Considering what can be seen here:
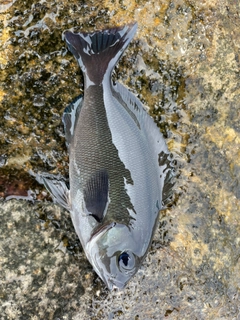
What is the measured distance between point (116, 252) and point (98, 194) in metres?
0.38

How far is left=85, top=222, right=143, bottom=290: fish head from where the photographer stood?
2414 mm

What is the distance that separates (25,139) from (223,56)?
5.35ft

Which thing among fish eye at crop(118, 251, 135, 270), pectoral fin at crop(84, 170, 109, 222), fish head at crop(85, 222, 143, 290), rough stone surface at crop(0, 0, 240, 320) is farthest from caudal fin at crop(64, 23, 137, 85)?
fish eye at crop(118, 251, 135, 270)

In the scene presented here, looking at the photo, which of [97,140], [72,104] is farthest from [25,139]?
[97,140]

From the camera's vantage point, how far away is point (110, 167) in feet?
8.13

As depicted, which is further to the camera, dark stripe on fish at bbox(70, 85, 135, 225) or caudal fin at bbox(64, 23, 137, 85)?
caudal fin at bbox(64, 23, 137, 85)

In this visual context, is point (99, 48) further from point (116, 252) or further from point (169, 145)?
point (116, 252)

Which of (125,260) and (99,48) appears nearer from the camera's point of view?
(125,260)

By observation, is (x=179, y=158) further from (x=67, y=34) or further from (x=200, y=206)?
(x=67, y=34)

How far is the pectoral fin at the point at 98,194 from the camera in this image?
2.47m

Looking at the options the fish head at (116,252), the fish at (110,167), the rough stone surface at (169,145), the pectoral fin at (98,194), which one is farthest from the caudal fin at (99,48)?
the fish head at (116,252)

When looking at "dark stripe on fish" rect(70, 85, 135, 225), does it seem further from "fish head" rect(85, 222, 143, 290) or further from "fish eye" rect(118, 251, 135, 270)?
"fish eye" rect(118, 251, 135, 270)

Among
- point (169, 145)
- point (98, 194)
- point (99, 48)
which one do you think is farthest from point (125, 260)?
point (99, 48)

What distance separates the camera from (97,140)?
254cm
